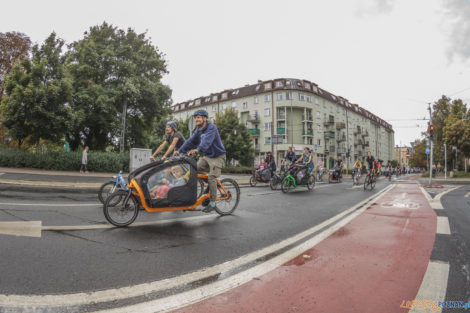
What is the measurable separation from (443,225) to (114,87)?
22.7 metres

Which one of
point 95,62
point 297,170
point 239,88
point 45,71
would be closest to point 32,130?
point 45,71

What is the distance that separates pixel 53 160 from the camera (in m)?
16.8

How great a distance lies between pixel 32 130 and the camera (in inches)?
682

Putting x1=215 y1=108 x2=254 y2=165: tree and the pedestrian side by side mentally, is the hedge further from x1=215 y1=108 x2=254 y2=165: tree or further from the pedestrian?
x1=215 y1=108 x2=254 y2=165: tree

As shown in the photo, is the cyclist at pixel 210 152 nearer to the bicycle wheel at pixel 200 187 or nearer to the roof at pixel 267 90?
the bicycle wheel at pixel 200 187

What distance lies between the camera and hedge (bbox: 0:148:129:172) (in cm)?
1691

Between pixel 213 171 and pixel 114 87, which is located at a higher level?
pixel 114 87

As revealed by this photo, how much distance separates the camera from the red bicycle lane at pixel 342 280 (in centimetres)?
170

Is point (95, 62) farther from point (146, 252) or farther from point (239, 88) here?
point (239, 88)

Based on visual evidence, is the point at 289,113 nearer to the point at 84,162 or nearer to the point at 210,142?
the point at 84,162

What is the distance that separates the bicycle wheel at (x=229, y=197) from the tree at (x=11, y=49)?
97.7ft

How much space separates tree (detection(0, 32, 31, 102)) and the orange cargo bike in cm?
2955

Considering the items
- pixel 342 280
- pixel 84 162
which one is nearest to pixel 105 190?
pixel 342 280

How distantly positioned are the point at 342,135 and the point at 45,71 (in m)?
56.3
